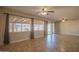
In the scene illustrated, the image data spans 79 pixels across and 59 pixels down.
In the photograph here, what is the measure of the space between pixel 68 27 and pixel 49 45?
0.56 m

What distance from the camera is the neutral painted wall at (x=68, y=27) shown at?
206 cm

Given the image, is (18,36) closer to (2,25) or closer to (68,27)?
(2,25)

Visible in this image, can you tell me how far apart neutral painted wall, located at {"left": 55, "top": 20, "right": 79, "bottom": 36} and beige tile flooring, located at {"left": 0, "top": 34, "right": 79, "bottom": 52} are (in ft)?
0.33

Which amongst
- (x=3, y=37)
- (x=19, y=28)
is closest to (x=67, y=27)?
(x=19, y=28)

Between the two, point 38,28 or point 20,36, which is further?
point 38,28

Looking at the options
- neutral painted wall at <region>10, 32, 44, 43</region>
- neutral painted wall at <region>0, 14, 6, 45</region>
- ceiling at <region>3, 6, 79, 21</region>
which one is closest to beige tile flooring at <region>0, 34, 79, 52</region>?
neutral painted wall at <region>10, 32, 44, 43</region>

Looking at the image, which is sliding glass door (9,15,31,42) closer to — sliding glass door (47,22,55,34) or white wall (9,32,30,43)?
white wall (9,32,30,43)

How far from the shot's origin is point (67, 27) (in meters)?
2.11

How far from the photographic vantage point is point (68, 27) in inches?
83.1

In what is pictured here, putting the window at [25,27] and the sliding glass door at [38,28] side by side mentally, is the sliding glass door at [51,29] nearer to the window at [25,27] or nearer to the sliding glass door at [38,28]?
the sliding glass door at [38,28]

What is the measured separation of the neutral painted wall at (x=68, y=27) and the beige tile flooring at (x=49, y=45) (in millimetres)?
100

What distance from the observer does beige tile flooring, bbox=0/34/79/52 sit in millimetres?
2033

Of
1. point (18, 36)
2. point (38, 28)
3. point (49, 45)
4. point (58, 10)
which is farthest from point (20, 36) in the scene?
point (58, 10)

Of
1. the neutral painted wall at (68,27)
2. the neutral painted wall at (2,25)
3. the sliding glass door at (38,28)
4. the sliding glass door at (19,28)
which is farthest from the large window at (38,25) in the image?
the neutral painted wall at (2,25)
